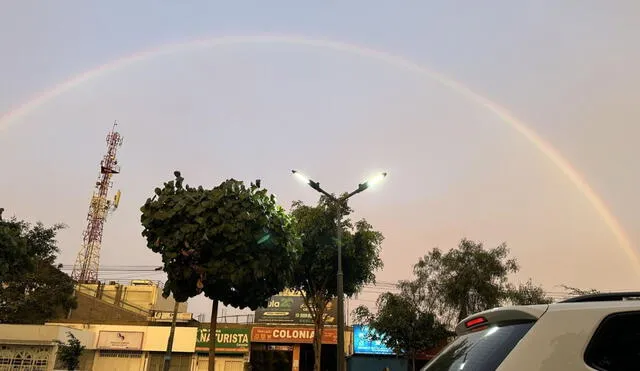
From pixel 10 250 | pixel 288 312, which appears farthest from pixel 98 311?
pixel 10 250

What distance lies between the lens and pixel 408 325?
28.5 meters

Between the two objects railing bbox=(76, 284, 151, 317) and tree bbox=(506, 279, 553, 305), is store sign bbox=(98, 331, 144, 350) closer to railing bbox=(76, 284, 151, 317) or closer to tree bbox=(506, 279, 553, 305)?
railing bbox=(76, 284, 151, 317)

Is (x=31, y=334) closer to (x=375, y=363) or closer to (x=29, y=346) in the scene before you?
(x=29, y=346)

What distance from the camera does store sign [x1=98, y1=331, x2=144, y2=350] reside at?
124 feet

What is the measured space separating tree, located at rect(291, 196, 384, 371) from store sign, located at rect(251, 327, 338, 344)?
8.55m

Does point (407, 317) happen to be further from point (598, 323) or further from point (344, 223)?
point (598, 323)

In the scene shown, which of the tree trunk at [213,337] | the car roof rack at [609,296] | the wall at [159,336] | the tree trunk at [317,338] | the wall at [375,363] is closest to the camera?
the car roof rack at [609,296]

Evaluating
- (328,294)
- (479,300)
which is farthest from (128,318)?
(479,300)

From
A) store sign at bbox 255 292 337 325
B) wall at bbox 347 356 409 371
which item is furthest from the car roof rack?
store sign at bbox 255 292 337 325

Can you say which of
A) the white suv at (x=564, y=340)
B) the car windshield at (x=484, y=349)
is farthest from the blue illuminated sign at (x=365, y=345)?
the white suv at (x=564, y=340)

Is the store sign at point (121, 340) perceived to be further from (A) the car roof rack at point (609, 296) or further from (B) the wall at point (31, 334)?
(A) the car roof rack at point (609, 296)

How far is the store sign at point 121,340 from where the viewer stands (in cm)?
A: 3772

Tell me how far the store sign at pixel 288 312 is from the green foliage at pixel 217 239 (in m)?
22.9

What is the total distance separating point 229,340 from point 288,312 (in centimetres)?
493
